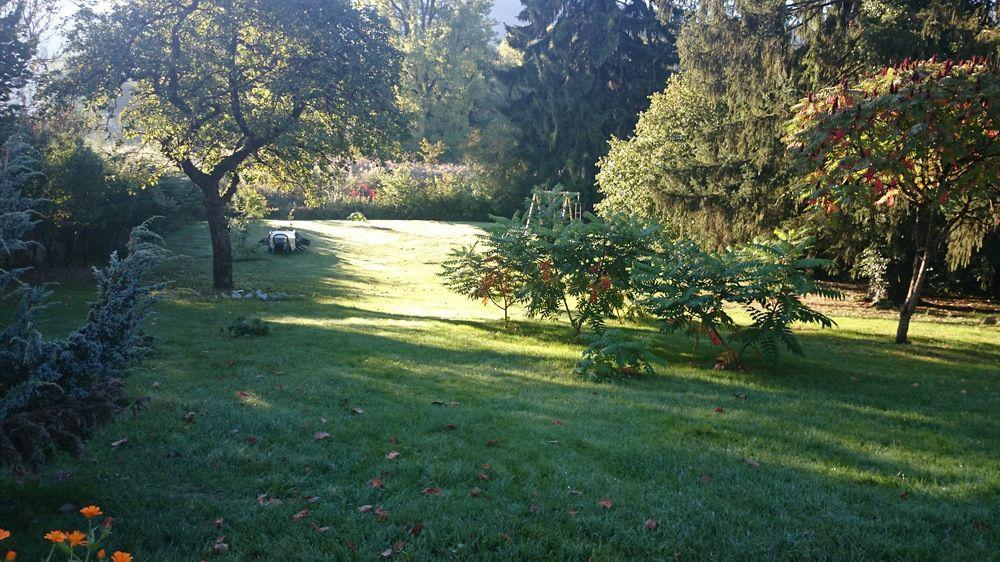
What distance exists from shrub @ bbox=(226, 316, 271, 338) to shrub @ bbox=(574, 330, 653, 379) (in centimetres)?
433

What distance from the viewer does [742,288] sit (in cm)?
797

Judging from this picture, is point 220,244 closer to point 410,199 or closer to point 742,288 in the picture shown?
point 742,288

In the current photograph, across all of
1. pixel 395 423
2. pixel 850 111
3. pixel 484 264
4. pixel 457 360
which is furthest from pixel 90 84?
pixel 850 111

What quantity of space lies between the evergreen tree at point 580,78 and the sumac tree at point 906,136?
85.0 feet

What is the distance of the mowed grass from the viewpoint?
12.0ft

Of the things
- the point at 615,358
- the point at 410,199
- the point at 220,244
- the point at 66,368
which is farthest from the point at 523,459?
the point at 410,199

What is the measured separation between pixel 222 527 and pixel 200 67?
36.4ft

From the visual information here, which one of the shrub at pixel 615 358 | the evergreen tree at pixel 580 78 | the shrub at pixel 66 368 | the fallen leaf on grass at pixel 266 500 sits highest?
the evergreen tree at pixel 580 78

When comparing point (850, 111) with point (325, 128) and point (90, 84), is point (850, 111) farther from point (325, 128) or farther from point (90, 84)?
point (90, 84)

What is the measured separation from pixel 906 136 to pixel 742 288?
243 cm

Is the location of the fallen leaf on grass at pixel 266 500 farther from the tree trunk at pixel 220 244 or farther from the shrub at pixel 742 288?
the tree trunk at pixel 220 244

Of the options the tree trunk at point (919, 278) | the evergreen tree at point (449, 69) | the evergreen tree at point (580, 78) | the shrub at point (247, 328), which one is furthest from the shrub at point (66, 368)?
the evergreen tree at point (449, 69)

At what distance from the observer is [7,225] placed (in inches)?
137

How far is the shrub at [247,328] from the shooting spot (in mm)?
9086
